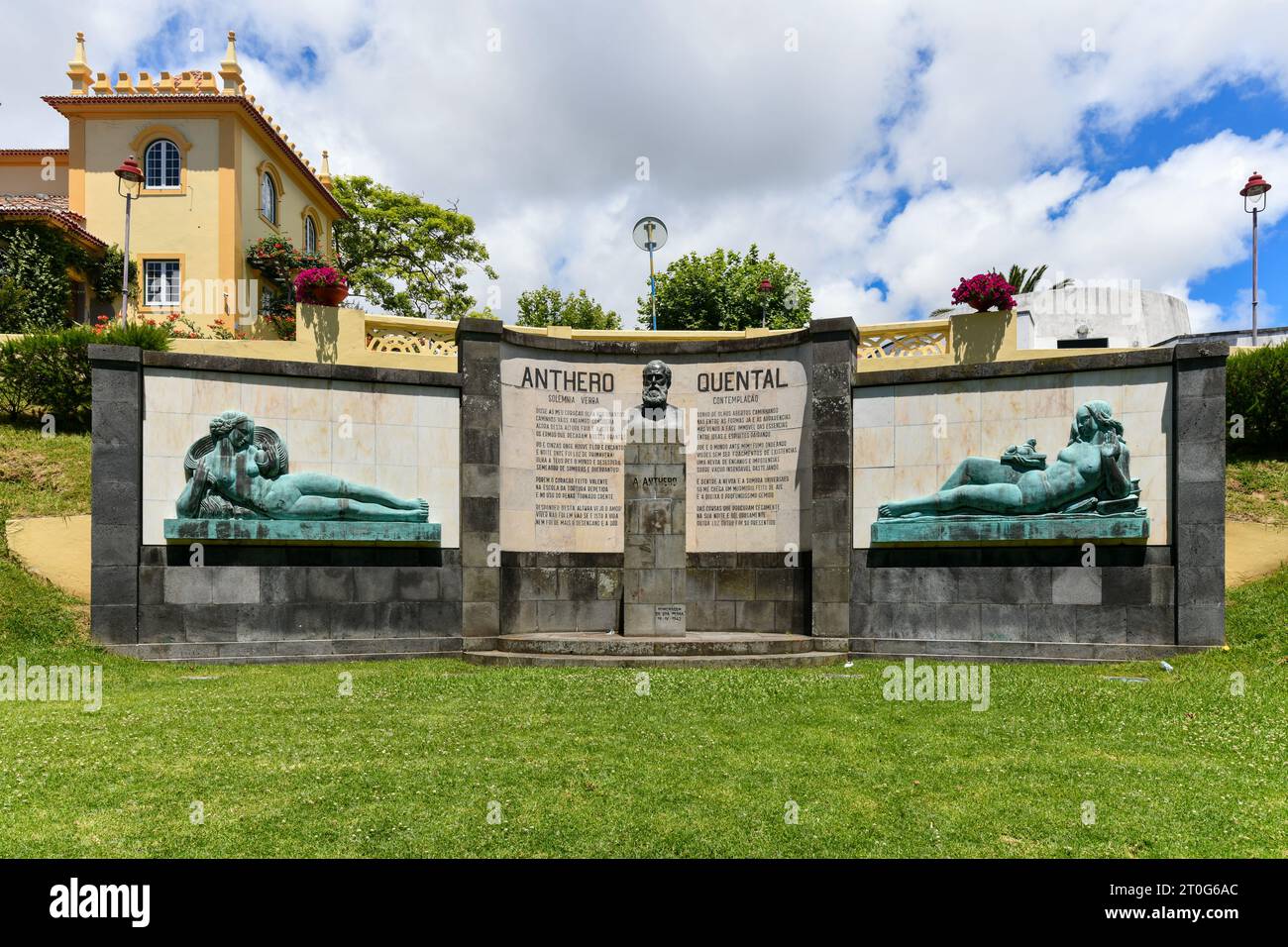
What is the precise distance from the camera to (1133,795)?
6000 mm

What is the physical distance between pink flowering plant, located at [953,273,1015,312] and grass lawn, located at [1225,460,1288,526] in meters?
6.18

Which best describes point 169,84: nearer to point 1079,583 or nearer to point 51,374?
point 51,374

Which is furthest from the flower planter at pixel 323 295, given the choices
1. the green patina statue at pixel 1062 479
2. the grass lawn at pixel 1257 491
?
the grass lawn at pixel 1257 491

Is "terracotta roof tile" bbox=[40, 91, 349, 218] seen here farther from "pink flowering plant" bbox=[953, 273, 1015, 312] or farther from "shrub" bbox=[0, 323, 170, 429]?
"pink flowering plant" bbox=[953, 273, 1015, 312]

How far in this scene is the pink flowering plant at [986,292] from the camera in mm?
16000

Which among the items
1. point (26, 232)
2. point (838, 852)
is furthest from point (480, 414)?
point (26, 232)

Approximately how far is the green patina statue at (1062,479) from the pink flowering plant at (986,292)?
14.3 ft

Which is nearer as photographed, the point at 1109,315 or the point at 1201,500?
the point at 1201,500

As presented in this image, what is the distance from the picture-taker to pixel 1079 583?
12.6m

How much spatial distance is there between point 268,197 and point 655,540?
3166 cm

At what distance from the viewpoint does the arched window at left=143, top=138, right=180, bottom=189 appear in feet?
106

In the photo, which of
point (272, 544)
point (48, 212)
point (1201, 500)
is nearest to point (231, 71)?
point (48, 212)

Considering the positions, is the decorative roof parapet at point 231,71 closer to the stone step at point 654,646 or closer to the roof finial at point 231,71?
the roof finial at point 231,71
